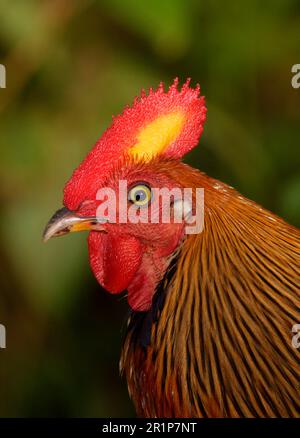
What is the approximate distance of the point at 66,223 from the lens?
1229 mm

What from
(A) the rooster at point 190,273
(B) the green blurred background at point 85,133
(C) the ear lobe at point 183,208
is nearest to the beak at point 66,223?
(A) the rooster at point 190,273

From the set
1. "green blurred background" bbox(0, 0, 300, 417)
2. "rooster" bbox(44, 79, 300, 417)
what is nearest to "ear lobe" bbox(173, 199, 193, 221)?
"rooster" bbox(44, 79, 300, 417)

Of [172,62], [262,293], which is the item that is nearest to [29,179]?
[172,62]

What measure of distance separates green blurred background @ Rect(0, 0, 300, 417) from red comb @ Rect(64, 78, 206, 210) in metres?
0.32

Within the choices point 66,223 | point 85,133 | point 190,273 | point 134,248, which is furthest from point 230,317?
point 85,133

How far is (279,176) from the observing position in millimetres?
2115

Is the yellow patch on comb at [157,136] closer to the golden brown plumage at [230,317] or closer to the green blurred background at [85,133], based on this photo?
the golden brown plumage at [230,317]

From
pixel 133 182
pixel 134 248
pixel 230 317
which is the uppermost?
pixel 133 182

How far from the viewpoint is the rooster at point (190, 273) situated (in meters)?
1.20

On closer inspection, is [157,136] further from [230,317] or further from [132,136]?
[230,317]

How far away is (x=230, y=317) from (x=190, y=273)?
98mm

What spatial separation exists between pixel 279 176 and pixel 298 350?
98cm

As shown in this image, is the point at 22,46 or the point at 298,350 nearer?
the point at 298,350

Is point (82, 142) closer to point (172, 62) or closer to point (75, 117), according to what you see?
point (75, 117)
